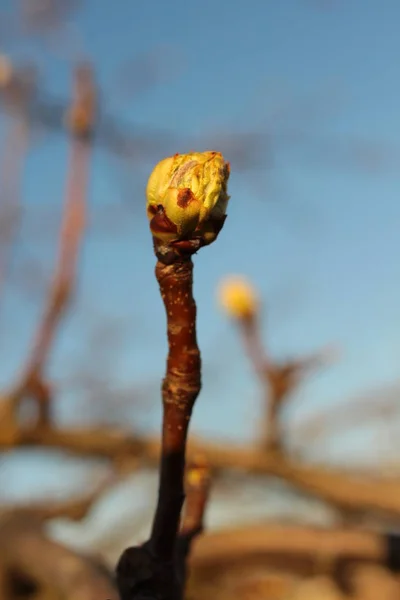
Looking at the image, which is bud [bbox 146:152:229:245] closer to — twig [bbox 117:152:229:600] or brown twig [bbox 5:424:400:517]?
twig [bbox 117:152:229:600]

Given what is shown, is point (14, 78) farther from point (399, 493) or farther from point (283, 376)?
point (399, 493)

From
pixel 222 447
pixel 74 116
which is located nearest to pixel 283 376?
pixel 222 447

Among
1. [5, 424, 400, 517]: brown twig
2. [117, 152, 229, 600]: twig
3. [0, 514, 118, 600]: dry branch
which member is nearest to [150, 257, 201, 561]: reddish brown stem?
[117, 152, 229, 600]: twig

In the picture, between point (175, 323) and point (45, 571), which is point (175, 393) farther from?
point (45, 571)

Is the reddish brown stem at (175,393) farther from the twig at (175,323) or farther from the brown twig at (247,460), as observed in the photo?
the brown twig at (247,460)

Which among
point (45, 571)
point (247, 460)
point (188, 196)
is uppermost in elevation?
point (247, 460)

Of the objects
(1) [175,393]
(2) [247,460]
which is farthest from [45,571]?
(2) [247,460]

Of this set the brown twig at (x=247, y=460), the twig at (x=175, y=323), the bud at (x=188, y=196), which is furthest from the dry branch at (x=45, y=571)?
the brown twig at (x=247, y=460)
